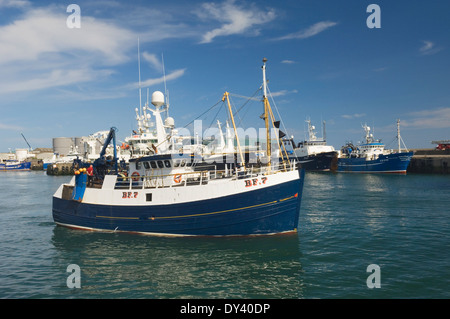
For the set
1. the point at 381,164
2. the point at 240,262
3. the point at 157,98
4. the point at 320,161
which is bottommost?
the point at 240,262

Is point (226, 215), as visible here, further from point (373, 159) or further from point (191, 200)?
point (373, 159)

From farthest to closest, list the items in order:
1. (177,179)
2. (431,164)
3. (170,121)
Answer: (431,164), (170,121), (177,179)

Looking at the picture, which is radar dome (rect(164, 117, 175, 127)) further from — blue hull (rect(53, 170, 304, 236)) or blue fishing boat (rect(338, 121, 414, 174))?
blue fishing boat (rect(338, 121, 414, 174))

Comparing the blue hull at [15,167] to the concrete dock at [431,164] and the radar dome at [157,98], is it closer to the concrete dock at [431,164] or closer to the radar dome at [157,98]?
the radar dome at [157,98]

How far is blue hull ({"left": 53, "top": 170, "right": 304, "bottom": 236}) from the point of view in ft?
54.2

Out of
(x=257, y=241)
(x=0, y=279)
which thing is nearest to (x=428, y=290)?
(x=257, y=241)

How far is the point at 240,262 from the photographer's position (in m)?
14.2

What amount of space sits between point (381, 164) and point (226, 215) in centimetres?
6654

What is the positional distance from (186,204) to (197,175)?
3111 mm

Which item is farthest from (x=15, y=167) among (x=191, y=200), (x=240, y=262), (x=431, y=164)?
(x=431, y=164)

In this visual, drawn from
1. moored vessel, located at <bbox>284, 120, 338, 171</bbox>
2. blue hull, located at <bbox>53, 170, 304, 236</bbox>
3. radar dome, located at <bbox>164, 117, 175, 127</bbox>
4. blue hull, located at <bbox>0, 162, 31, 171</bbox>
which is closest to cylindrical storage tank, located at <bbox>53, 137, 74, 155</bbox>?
blue hull, located at <bbox>0, 162, 31, 171</bbox>
